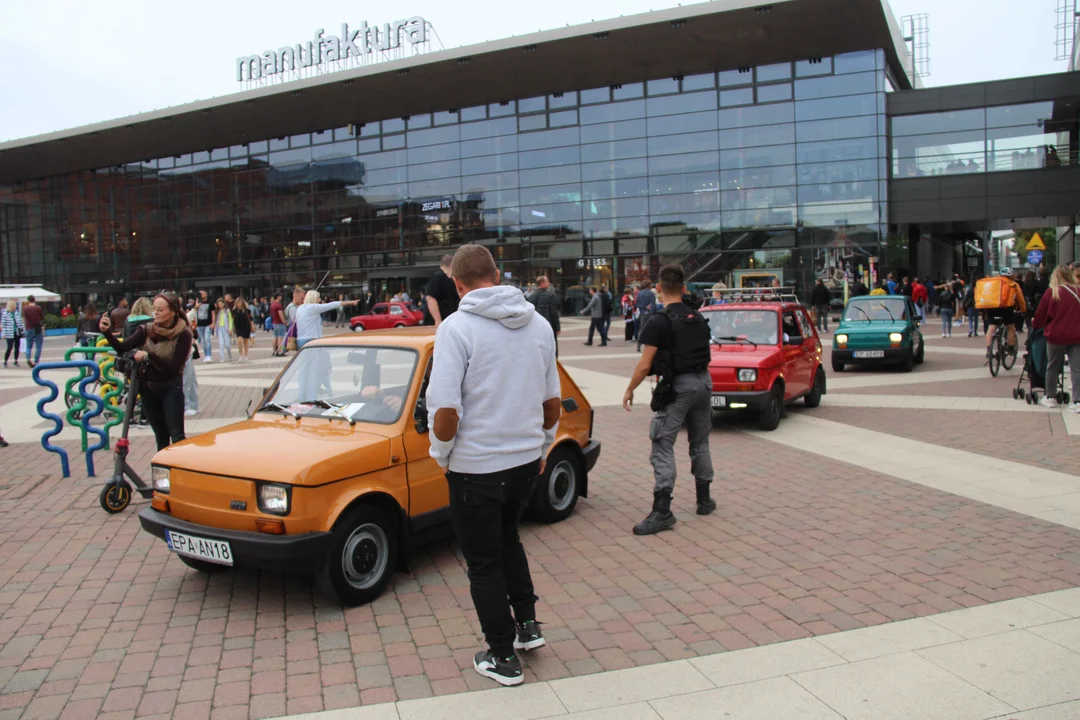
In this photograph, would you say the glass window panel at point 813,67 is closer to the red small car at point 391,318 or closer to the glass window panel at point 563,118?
the glass window panel at point 563,118

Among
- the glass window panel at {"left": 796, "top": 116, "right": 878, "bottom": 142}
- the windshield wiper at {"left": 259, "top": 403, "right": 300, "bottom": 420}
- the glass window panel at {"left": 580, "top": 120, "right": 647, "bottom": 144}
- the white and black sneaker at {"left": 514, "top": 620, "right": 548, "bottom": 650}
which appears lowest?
the white and black sneaker at {"left": 514, "top": 620, "right": 548, "bottom": 650}

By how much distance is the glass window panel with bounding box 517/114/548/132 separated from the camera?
39.7 m

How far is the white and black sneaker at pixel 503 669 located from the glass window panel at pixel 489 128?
38.7 meters

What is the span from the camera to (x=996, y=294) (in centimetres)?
1373

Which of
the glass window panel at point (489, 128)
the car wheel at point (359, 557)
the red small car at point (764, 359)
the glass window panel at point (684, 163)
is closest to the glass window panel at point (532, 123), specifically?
the glass window panel at point (489, 128)

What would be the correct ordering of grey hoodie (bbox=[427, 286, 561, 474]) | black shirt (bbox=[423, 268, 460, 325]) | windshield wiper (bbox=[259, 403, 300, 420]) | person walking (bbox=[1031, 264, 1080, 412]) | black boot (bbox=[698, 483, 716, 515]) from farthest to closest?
1. person walking (bbox=[1031, 264, 1080, 412])
2. black shirt (bbox=[423, 268, 460, 325])
3. black boot (bbox=[698, 483, 716, 515])
4. windshield wiper (bbox=[259, 403, 300, 420])
5. grey hoodie (bbox=[427, 286, 561, 474])

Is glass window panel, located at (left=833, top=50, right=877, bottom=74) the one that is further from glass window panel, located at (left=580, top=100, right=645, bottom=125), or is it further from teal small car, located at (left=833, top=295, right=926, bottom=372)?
teal small car, located at (left=833, top=295, right=926, bottom=372)

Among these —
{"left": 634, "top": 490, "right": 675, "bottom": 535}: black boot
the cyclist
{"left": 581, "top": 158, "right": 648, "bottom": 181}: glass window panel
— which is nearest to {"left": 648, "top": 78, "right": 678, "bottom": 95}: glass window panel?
{"left": 581, "top": 158, "right": 648, "bottom": 181}: glass window panel

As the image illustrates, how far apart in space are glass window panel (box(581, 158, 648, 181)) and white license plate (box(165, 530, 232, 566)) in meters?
35.3

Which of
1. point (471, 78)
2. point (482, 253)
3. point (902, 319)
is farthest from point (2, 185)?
point (482, 253)

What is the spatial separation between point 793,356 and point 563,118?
1221 inches

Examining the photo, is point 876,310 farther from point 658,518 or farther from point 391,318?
point 391,318

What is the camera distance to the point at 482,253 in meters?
3.61

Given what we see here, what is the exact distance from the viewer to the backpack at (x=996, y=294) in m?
13.6
